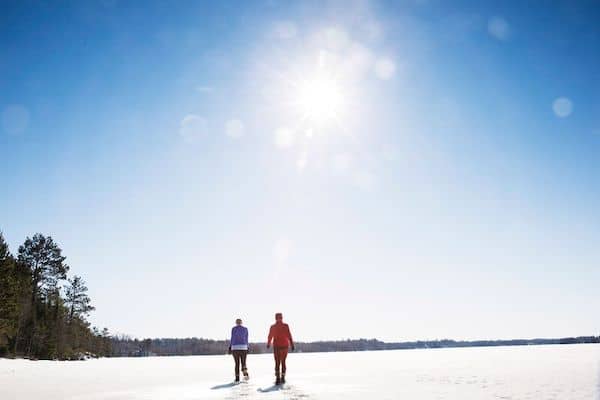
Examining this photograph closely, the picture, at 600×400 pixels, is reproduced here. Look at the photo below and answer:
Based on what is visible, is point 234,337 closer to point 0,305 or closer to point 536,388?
point 536,388

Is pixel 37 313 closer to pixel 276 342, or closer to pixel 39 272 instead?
pixel 39 272

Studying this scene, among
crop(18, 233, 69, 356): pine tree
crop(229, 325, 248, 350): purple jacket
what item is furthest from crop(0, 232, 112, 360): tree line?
crop(229, 325, 248, 350): purple jacket

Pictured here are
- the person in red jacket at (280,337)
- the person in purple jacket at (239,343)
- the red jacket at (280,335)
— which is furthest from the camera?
the person in purple jacket at (239,343)

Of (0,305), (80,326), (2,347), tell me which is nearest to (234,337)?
(0,305)

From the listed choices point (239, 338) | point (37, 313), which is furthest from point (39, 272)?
point (239, 338)

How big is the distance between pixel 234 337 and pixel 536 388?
995 centimetres

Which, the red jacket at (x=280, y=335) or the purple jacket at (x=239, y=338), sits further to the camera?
the purple jacket at (x=239, y=338)

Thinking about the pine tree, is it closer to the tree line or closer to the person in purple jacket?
the tree line

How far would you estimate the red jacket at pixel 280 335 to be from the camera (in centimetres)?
1500

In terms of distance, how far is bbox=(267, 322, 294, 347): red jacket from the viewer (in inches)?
591

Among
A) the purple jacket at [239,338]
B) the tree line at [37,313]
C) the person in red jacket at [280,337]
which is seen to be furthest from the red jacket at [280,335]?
the tree line at [37,313]

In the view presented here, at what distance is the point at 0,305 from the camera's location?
118ft

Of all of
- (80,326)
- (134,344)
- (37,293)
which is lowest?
(134,344)

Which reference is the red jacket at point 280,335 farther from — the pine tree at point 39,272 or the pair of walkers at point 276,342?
the pine tree at point 39,272
